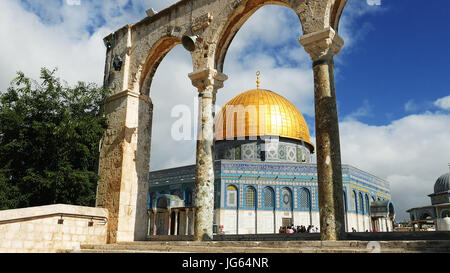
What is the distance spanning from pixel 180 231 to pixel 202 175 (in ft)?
48.5

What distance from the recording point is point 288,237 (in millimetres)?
9078

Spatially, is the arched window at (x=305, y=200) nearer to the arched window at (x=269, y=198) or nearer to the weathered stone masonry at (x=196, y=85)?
the arched window at (x=269, y=198)

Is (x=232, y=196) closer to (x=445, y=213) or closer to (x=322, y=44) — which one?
(x=445, y=213)

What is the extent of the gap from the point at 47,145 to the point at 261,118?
66.6ft

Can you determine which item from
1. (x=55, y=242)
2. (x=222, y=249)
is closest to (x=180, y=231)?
(x=55, y=242)

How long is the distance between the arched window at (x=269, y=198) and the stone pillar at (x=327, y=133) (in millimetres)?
19327

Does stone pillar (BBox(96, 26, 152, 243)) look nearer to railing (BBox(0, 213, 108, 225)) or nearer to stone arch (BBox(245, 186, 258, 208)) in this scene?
railing (BBox(0, 213, 108, 225))

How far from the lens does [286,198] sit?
24.7 meters

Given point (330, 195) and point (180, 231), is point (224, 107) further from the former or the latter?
point (330, 195)

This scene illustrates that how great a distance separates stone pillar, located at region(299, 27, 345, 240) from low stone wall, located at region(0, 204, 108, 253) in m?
4.56

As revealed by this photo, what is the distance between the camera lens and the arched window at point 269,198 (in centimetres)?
2439

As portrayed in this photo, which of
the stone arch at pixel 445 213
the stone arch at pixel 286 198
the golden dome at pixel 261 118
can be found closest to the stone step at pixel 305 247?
the stone arch at pixel 286 198

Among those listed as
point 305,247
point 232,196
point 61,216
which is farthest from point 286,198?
point 305,247

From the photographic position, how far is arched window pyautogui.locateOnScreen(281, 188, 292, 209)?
24.6m
